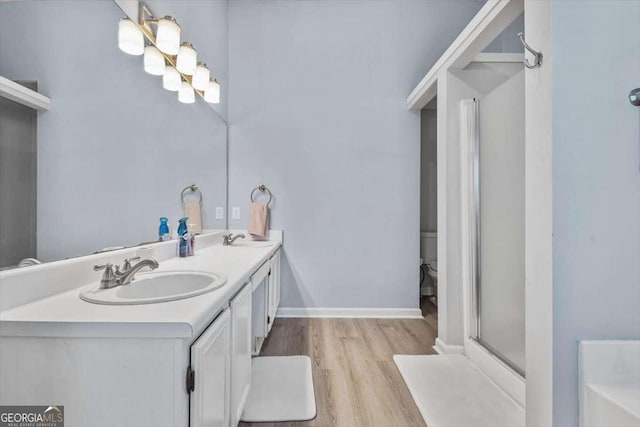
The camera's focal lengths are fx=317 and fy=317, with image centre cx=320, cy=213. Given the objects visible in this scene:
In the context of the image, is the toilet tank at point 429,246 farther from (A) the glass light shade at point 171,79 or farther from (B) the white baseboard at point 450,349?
(A) the glass light shade at point 171,79

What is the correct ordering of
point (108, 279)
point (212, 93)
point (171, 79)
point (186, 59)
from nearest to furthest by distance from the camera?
point (108, 279) → point (171, 79) → point (186, 59) → point (212, 93)

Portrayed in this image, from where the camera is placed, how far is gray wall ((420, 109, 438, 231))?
372 centimetres

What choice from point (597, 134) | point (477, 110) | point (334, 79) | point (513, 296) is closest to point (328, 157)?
point (334, 79)

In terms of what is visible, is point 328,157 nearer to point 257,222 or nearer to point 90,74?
point 257,222

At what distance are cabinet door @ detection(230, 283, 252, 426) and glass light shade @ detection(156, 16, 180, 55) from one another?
1349 mm

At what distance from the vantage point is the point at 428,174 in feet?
12.3

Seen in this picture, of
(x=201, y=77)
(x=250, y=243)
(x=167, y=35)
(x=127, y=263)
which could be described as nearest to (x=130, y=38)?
(x=167, y=35)

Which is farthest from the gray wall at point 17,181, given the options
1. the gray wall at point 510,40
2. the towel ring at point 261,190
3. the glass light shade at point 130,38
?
the gray wall at point 510,40

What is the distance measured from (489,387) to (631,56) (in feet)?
5.39

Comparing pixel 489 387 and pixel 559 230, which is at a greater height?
pixel 559 230

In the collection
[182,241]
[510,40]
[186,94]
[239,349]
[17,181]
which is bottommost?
[239,349]

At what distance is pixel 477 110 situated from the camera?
6.84 ft

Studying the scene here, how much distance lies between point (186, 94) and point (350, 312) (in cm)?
216

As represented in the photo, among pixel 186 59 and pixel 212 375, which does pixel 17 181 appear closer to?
pixel 212 375
